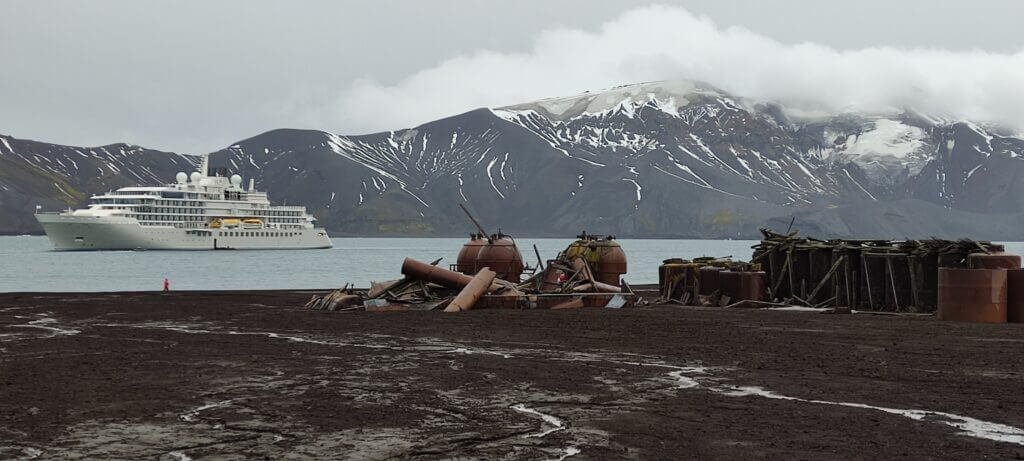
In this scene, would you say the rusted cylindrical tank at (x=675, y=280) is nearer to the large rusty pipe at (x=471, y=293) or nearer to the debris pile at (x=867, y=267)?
the debris pile at (x=867, y=267)

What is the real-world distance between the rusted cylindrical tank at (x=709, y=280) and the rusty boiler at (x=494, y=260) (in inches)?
409

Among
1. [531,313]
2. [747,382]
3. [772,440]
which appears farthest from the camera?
[531,313]

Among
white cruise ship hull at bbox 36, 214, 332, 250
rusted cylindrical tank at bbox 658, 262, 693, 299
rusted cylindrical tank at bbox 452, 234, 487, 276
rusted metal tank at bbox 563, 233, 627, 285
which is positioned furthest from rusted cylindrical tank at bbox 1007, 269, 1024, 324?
white cruise ship hull at bbox 36, 214, 332, 250

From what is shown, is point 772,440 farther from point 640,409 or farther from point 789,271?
point 789,271

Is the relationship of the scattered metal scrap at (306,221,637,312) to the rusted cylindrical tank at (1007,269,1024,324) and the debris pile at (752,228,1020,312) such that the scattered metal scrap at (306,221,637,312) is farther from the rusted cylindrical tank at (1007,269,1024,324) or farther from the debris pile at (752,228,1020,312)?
the rusted cylindrical tank at (1007,269,1024,324)

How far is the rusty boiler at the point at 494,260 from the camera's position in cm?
4928

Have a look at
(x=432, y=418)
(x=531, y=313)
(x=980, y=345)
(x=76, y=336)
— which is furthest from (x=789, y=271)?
(x=432, y=418)

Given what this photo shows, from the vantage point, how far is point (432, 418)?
527 inches

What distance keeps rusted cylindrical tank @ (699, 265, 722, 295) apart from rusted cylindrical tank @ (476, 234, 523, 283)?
409 inches

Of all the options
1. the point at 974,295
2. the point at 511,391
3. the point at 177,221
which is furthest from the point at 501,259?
the point at 177,221

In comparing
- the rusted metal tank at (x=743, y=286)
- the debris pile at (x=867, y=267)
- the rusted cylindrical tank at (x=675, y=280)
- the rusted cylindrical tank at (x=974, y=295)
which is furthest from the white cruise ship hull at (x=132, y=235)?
the rusted cylindrical tank at (x=974, y=295)

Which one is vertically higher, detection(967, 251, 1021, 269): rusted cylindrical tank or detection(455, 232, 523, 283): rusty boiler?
detection(967, 251, 1021, 269): rusted cylindrical tank

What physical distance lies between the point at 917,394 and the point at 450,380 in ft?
23.5

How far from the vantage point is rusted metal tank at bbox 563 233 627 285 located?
46469 mm
